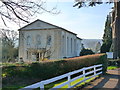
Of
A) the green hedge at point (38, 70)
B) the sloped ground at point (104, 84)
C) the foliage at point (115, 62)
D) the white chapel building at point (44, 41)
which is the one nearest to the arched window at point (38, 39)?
the white chapel building at point (44, 41)

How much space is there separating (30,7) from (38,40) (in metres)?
32.7

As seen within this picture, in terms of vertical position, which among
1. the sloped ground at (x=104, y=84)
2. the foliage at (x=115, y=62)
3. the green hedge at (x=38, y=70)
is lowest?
the foliage at (x=115, y=62)

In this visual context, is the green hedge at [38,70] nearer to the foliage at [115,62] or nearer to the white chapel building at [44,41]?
the foliage at [115,62]

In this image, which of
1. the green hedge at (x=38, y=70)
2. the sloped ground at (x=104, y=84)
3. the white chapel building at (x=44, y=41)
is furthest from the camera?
the white chapel building at (x=44, y=41)

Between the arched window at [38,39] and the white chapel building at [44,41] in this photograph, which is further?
the arched window at [38,39]

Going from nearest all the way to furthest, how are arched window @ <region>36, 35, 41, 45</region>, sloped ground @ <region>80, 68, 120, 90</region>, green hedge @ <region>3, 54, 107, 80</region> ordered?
sloped ground @ <region>80, 68, 120, 90</region>, green hedge @ <region>3, 54, 107, 80</region>, arched window @ <region>36, 35, 41, 45</region>

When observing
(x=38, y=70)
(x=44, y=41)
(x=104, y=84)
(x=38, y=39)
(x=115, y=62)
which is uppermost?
(x=38, y=39)

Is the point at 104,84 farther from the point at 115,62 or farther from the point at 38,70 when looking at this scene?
the point at 115,62

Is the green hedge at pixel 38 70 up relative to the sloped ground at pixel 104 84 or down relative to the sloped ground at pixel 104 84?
up

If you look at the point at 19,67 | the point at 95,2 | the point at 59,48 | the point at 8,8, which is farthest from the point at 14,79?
the point at 59,48

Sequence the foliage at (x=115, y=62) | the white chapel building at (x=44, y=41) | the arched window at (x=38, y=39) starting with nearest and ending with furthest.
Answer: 1. the foliage at (x=115, y=62)
2. the white chapel building at (x=44, y=41)
3. the arched window at (x=38, y=39)

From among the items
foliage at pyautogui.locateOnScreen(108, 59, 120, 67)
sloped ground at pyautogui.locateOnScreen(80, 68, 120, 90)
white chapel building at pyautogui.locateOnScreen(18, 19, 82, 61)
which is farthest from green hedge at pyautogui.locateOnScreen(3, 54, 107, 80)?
white chapel building at pyautogui.locateOnScreen(18, 19, 82, 61)

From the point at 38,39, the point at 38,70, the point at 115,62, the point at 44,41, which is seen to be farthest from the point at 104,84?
the point at 38,39

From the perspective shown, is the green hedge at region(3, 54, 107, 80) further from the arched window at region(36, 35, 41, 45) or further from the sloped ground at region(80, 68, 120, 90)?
the arched window at region(36, 35, 41, 45)
